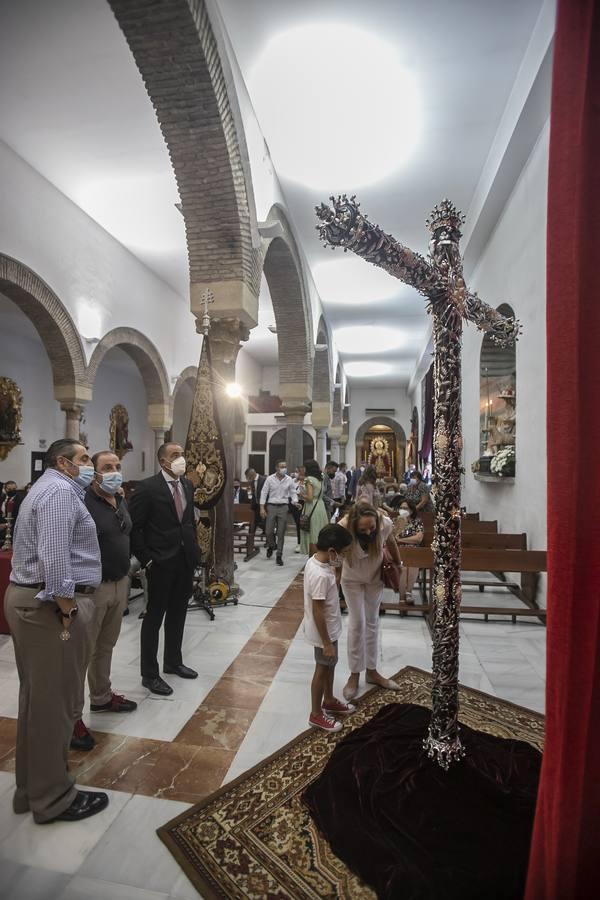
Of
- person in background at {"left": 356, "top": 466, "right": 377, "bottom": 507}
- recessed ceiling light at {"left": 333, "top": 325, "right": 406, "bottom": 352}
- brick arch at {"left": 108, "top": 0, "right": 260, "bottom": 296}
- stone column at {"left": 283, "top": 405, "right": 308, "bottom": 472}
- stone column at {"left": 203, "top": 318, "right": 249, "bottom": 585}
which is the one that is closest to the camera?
brick arch at {"left": 108, "top": 0, "right": 260, "bottom": 296}

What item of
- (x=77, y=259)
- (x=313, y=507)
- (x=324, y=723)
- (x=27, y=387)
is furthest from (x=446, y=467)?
(x=27, y=387)

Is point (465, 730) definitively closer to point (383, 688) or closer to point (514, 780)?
point (514, 780)

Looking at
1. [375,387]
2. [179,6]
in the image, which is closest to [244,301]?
[179,6]

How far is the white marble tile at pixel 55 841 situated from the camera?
76.4 inches

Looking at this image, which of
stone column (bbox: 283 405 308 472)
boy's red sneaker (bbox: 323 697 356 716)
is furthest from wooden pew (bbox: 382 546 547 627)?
stone column (bbox: 283 405 308 472)

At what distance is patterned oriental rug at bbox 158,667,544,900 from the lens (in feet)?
6.02

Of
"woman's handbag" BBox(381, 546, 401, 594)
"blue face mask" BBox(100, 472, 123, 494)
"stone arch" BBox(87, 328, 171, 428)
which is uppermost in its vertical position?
"stone arch" BBox(87, 328, 171, 428)

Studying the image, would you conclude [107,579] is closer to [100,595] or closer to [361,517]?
[100,595]

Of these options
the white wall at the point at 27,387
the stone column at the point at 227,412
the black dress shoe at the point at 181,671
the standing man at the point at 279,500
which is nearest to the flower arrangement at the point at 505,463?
the standing man at the point at 279,500

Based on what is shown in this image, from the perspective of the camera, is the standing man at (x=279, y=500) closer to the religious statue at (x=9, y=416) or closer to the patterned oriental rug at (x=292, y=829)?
the patterned oriental rug at (x=292, y=829)

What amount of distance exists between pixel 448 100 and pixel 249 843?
6.72m

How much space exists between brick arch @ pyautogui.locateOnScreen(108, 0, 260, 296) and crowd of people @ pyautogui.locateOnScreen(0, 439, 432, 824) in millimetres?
3056

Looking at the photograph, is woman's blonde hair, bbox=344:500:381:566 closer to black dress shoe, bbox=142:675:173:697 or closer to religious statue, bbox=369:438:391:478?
black dress shoe, bbox=142:675:173:697

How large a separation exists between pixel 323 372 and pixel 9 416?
772 cm
